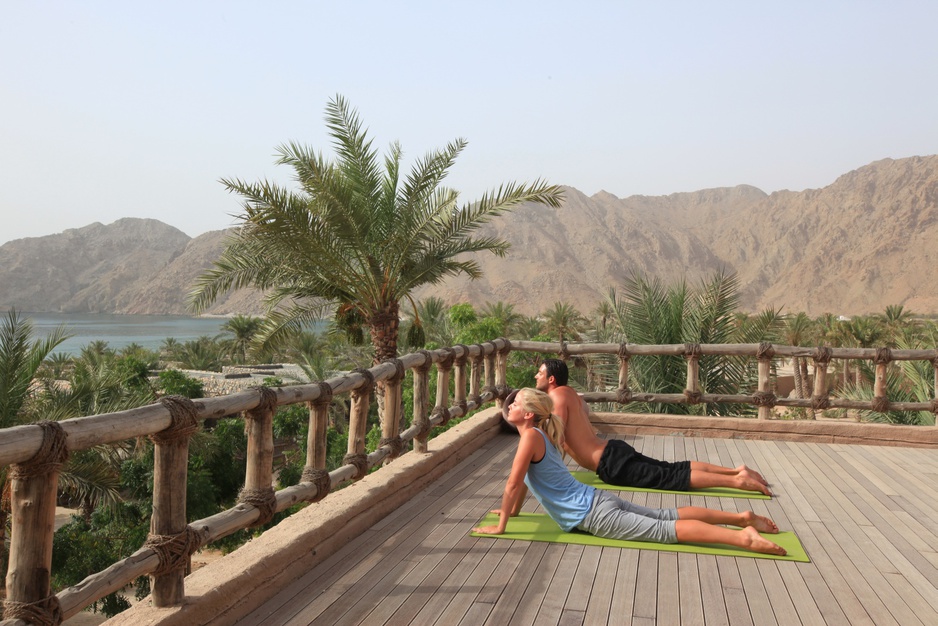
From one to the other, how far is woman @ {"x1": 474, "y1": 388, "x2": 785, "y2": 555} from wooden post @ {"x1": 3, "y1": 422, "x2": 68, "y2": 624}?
2.29 meters

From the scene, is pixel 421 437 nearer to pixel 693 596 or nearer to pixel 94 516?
pixel 693 596

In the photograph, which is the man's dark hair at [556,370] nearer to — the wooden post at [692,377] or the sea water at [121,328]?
the wooden post at [692,377]

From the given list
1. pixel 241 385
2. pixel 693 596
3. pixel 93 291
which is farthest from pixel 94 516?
pixel 93 291

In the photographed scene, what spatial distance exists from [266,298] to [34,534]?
41.8 feet

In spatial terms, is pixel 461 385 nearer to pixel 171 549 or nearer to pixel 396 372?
pixel 396 372

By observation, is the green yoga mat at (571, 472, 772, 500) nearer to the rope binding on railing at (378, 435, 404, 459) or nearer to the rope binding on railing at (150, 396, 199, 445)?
the rope binding on railing at (378, 435, 404, 459)

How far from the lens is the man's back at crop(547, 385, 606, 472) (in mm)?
5402

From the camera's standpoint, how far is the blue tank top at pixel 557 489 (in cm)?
426

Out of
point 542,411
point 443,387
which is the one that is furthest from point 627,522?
point 443,387

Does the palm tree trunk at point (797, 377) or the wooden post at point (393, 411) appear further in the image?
the palm tree trunk at point (797, 377)

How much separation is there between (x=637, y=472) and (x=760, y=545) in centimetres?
141

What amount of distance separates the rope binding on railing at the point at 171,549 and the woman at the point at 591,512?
1688 mm

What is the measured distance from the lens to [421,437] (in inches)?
225

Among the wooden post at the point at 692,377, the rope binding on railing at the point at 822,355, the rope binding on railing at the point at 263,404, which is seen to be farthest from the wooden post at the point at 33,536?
the rope binding on railing at the point at 822,355
